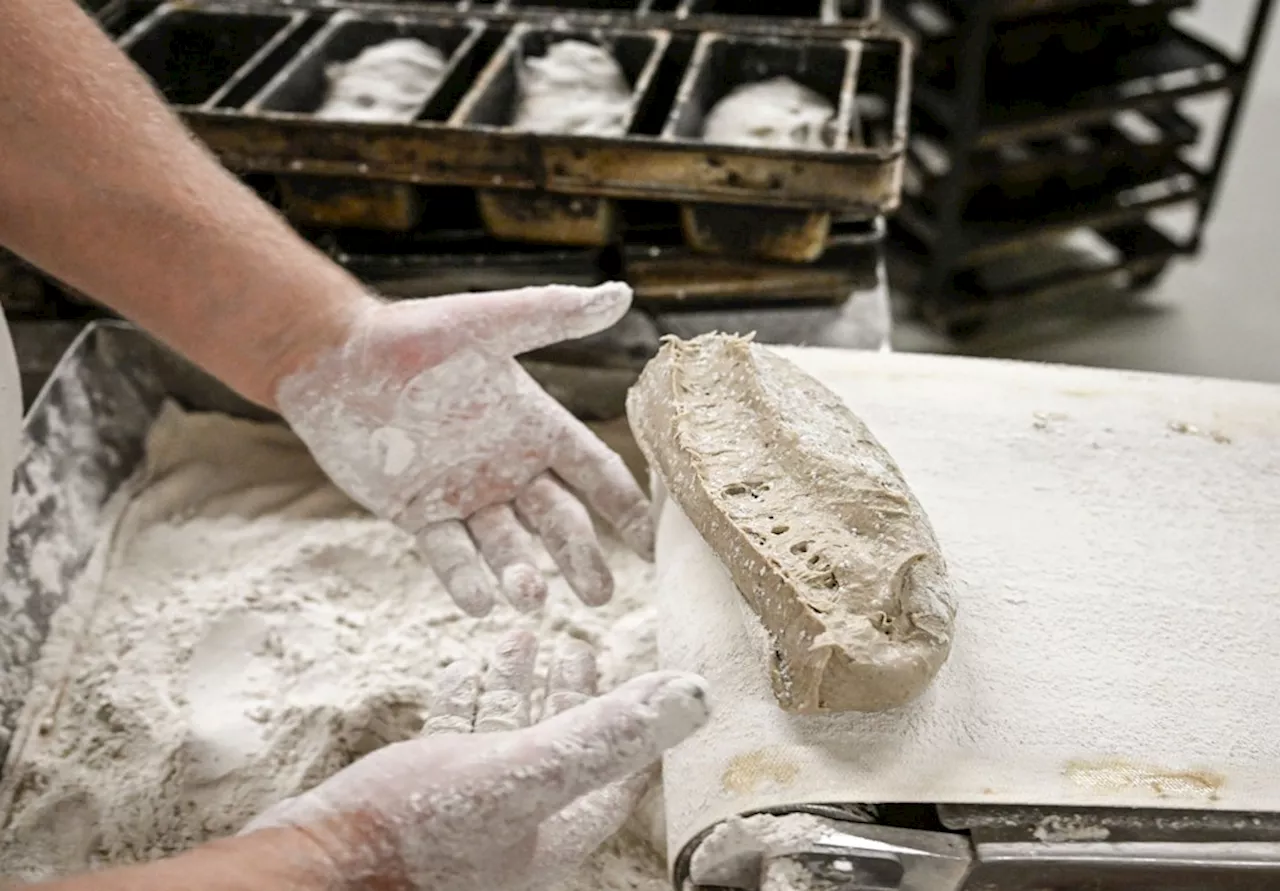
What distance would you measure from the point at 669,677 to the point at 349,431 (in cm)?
48

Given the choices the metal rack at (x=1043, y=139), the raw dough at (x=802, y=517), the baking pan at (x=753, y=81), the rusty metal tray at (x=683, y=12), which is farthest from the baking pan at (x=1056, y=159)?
the raw dough at (x=802, y=517)

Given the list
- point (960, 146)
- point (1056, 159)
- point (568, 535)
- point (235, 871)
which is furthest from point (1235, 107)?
point (235, 871)

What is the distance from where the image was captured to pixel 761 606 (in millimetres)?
909

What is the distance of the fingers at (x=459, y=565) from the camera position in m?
1.09

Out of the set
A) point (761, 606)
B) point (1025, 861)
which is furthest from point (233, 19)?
point (1025, 861)

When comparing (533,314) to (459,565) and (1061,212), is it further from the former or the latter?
(1061,212)

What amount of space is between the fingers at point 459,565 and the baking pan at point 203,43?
1.11 meters

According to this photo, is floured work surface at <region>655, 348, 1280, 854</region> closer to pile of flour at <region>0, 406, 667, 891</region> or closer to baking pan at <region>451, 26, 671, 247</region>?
pile of flour at <region>0, 406, 667, 891</region>

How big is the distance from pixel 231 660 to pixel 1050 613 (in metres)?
0.87

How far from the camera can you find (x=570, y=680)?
3.35ft

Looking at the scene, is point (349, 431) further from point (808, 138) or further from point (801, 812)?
point (808, 138)

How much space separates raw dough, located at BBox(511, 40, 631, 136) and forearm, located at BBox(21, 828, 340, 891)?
1126 mm

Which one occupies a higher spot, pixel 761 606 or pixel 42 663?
pixel 761 606

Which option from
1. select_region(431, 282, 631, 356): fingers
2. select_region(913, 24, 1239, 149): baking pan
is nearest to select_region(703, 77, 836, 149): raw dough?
select_region(431, 282, 631, 356): fingers
